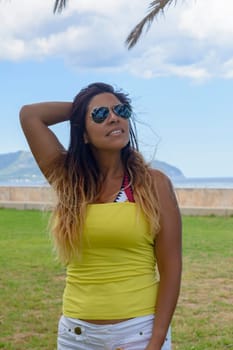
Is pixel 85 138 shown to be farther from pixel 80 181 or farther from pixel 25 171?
pixel 25 171

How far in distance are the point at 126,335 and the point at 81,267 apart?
0.26m

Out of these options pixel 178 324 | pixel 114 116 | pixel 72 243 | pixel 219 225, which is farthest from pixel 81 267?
pixel 219 225

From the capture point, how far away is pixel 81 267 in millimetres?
1998

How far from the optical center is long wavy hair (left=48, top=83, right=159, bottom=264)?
1.96 metres

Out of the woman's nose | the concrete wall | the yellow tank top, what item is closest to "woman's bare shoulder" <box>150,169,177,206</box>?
the yellow tank top

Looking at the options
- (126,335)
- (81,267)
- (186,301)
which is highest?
(81,267)

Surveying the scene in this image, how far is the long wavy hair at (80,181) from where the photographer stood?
196 cm

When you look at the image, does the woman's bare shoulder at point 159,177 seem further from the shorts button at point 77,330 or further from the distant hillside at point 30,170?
the shorts button at point 77,330

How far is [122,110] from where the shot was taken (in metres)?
2.10

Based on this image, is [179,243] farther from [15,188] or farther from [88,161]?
[15,188]

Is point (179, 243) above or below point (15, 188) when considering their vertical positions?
above

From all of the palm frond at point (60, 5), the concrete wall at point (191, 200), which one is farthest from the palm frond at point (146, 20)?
the concrete wall at point (191, 200)

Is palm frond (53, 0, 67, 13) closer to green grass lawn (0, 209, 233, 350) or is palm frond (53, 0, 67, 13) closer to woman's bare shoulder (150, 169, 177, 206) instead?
green grass lawn (0, 209, 233, 350)

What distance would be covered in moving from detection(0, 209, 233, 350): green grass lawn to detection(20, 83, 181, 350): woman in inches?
22.5
